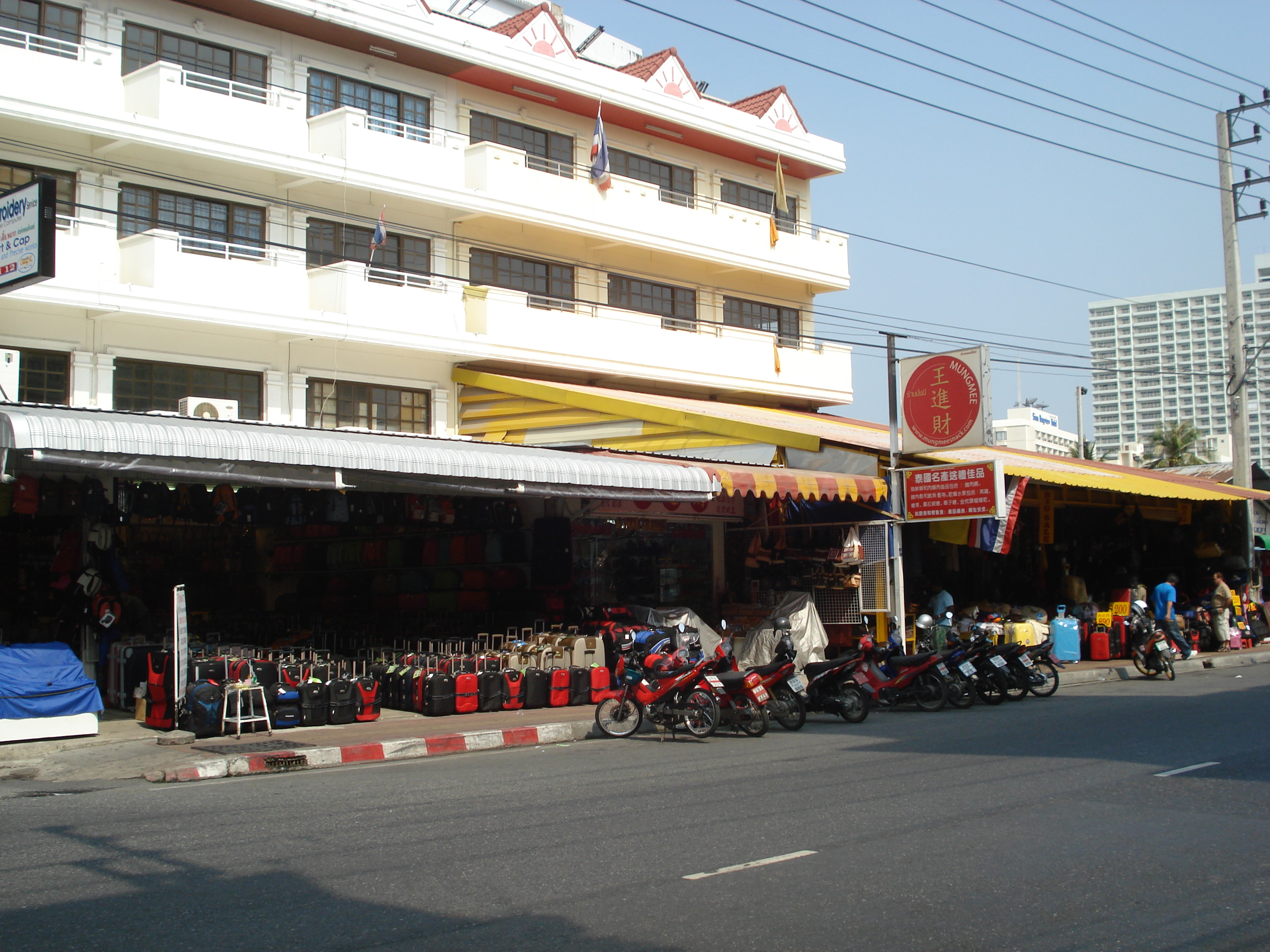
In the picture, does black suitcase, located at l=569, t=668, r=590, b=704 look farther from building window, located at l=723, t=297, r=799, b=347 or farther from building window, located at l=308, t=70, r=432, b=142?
building window, located at l=723, t=297, r=799, b=347

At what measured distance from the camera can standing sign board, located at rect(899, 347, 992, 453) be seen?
57.4ft

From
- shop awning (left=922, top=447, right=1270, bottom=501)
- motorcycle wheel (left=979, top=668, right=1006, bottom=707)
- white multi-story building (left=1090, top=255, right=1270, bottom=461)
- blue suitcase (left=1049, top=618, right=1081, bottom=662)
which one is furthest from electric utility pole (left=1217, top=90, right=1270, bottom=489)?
white multi-story building (left=1090, top=255, right=1270, bottom=461)

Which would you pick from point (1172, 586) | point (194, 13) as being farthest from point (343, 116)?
point (1172, 586)

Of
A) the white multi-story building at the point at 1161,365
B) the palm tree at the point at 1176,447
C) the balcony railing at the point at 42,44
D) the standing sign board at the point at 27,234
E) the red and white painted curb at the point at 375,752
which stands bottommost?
the red and white painted curb at the point at 375,752

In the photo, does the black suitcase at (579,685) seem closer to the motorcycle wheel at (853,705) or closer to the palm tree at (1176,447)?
the motorcycle wheel at (853,705)

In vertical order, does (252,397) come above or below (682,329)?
below

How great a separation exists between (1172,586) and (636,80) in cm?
1554

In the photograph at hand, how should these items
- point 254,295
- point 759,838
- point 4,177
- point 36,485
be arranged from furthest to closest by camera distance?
point 254,295 → point 4,177 → point 36,485 → point 759,838

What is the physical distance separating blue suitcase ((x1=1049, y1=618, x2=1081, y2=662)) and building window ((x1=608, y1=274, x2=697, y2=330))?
9684 millimetres

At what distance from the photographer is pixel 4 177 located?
17.7 metres

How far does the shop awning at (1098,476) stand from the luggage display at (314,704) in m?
10.1

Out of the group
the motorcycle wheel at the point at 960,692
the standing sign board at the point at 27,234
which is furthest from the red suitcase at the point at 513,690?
the standing sign board at the point at 27,234

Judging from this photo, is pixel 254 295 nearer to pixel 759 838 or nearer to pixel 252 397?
pixel 252 397

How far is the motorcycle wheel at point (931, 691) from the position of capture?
15.9 m
